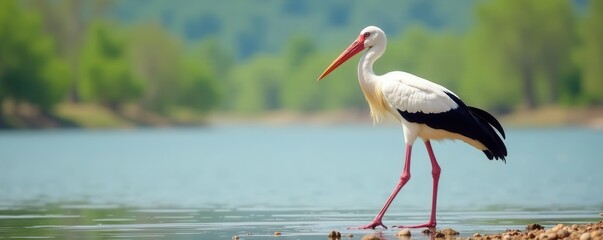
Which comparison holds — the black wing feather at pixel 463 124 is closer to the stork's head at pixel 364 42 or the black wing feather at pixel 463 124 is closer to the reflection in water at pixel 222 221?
the reflection in water at pixel 222 221

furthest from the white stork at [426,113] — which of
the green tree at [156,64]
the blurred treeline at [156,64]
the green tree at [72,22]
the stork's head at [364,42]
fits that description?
the green tree at [156,64]

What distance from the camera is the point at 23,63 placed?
103 metres

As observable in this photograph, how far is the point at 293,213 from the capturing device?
21734 mm

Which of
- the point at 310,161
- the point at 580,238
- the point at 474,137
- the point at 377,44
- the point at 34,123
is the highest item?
the point at 34,123

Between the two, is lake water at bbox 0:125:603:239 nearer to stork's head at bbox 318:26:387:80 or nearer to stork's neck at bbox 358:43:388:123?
stork's neck at bbox 358:43:388:123

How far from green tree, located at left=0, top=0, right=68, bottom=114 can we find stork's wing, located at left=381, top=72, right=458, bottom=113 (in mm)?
85667

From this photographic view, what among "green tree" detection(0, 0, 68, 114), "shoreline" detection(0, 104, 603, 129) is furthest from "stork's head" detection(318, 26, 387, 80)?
"shoreline" detection(0, 104, 603, 129)

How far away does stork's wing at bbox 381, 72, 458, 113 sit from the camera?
17781 mm

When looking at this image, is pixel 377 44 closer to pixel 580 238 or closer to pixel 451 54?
pixel 580 238

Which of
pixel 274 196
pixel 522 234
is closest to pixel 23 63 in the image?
pixel 274 196

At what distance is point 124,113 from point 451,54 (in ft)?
151

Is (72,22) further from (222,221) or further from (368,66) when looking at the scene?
(368,66)

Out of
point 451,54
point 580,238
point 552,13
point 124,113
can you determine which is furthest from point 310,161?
point 451,54

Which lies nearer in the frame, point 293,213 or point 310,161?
point 293,213
